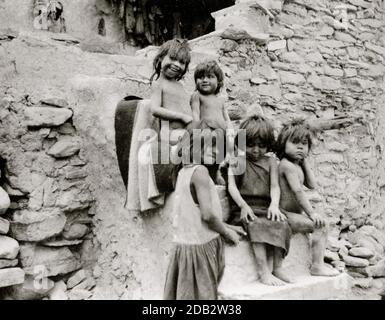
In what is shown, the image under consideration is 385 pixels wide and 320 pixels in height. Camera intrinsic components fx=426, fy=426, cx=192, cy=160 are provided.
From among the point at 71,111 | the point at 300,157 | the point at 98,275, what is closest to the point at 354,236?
the point at 300,157

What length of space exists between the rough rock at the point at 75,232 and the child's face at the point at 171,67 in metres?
1.39

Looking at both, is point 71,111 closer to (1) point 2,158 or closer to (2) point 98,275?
(1) point 2,158

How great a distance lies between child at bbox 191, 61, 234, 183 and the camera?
277cm

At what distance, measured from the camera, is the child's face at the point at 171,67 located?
2697mm

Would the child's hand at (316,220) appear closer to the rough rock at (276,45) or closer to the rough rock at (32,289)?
the rough rock at (32,289)

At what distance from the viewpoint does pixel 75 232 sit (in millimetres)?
3283

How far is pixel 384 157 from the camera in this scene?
4930mm

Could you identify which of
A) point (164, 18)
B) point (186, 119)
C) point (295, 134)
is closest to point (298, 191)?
point (295, 134)

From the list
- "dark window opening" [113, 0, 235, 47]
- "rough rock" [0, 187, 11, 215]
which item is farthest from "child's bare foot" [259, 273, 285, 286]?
"dark window opening" [113, 0, 235, 47]

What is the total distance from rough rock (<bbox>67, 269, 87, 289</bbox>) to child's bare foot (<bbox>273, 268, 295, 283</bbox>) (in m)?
1.61

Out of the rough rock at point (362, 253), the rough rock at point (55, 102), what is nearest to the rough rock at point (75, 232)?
the rough rock at point (55, 102)

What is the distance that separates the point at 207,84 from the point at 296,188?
901 mm

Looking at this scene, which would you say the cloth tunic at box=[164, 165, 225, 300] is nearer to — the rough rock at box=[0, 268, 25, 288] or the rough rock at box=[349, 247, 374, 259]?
the rough rock at box=[0, 268, 25, 288]

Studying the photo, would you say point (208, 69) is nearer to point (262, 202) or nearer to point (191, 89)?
point (262, 202)
